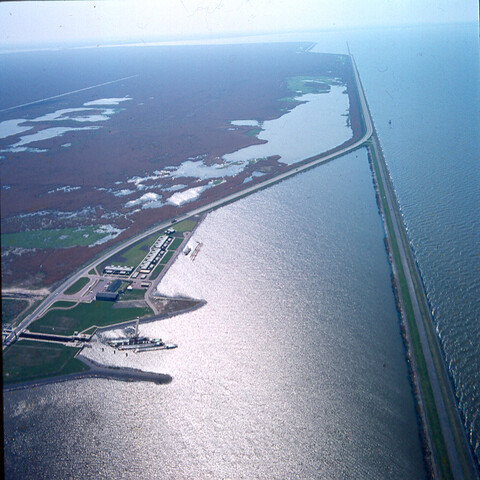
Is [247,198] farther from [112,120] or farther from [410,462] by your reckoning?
[112,120]

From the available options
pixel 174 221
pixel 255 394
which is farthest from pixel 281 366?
pixel 174 221

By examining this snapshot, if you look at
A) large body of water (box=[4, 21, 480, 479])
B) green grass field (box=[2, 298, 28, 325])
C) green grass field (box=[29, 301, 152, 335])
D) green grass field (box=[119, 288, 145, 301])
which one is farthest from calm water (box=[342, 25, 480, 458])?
green grass field (box=[2, 298, 28, 325])

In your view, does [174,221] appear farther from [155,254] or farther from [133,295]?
[133,295]

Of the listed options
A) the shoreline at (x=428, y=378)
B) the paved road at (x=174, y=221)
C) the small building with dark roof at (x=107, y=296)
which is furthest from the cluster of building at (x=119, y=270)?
the shoreline at (x=428, y=378)

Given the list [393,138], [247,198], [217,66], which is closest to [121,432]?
[247,198]

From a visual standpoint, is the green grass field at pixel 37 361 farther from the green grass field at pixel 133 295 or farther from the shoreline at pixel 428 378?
the shoreline at pixel 428 378

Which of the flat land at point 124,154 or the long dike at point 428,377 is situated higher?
the flat land at point 124,154
